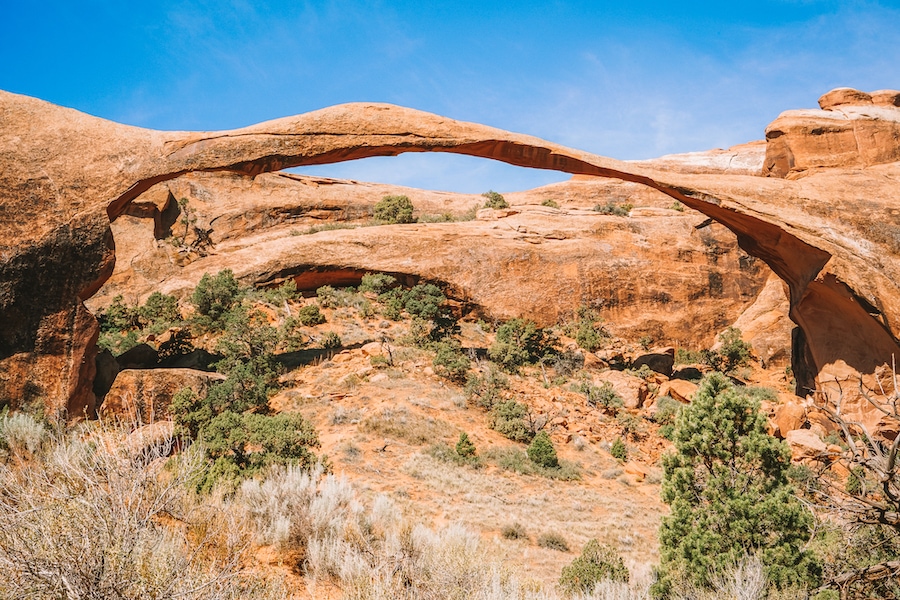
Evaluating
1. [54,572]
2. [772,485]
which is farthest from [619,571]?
[54,572]

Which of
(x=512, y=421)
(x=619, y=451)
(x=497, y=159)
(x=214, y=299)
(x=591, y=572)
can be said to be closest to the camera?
(x=591, y=572)

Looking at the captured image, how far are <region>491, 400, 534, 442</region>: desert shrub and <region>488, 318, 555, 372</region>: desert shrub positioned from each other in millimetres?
4030

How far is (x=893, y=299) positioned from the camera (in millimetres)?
9680

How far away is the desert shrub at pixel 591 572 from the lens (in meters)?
6.16

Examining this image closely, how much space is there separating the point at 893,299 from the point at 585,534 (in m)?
6.66

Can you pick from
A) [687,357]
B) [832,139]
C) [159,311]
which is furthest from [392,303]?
[832,139]

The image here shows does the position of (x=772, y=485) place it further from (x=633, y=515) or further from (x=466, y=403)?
(x=466, y=403)

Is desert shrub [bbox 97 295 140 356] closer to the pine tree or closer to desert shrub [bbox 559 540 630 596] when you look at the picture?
desert shrub [bbox 559 540 630 596]

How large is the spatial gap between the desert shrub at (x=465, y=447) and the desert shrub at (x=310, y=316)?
9.50 meters

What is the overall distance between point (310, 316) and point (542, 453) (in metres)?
10.6

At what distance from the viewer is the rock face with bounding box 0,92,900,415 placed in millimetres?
8734

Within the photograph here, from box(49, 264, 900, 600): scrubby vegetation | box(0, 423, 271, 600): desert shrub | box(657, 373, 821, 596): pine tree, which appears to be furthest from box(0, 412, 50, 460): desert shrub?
box(657, 373, 821, 596): pine tree

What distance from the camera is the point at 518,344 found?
19.9 m

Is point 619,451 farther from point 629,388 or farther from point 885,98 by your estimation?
point 885,98
